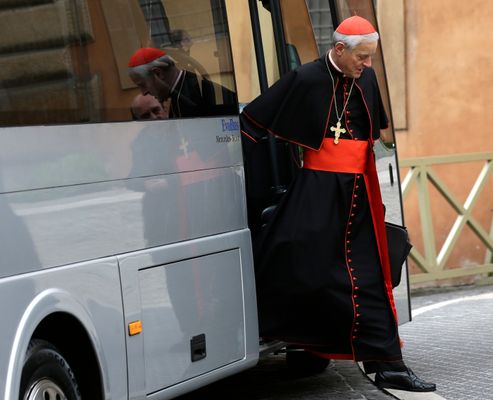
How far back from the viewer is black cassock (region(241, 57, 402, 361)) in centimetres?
774

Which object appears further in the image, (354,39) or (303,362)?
(303,362)

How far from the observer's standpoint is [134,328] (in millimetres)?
6371

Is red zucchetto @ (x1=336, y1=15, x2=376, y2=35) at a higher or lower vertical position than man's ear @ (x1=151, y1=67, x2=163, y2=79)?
higher

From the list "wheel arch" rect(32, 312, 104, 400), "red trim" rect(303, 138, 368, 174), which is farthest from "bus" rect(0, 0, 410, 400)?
"red trim" rect(303, 138, 368, 174)

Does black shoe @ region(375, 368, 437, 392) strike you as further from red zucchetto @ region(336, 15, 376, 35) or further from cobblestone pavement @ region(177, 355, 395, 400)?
red zucchetto @ region(336, 15, 376, 35)

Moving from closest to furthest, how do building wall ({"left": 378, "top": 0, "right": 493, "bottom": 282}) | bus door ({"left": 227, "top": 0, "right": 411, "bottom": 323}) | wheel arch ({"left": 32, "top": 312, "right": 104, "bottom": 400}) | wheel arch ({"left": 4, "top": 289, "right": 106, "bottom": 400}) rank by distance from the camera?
wheel arch ({"left": 4, "top": 289, "right": 106, "bottom": 400})
wheel arch ({"left": 32, "top": 312, "right": 104, "bottom": 400})
bus door ({"left": 227, "top": 0, "right": 411, "bottom": 323})
building wall ({"left": 378, "top": 0, "right": 493, "bottom": 282})

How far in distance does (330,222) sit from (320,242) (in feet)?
0.39

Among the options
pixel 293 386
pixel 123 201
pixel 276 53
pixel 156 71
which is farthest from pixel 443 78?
pixel 123 201

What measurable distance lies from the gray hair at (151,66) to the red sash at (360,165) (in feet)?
3.73

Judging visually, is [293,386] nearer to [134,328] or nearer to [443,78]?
[134,328]

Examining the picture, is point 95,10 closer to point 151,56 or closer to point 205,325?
point 151,56

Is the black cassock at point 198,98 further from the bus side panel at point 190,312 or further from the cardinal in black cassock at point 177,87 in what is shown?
the bus side panel at point 190,312

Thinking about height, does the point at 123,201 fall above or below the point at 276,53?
below

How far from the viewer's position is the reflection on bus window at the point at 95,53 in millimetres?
5609
